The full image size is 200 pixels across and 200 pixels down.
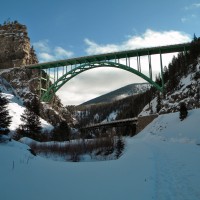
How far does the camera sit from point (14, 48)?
8706 cm

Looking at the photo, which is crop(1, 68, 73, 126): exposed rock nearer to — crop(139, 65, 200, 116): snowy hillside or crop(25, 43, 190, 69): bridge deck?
crop(25, 43, 190, 69): bridge deck

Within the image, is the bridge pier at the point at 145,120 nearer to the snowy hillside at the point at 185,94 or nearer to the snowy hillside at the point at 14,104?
the snowy hillside at the point at 185,94

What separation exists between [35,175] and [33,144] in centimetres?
2777

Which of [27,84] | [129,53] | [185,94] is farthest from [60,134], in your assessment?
[27,84]

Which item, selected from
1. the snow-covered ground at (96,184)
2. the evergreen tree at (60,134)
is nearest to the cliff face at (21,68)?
the evergreen tree at (60,134)

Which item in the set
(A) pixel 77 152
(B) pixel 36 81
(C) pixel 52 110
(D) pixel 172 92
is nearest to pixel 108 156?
(A) pixel 77 152

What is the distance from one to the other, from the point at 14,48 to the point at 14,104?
2855cm

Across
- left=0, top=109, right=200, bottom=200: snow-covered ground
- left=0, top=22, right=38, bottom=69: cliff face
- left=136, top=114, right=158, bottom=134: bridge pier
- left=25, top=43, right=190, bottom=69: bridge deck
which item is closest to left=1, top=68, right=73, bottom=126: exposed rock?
left=0, top=22, right=38, bottom=69: cliff face

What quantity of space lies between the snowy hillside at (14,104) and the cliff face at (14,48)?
10.6m

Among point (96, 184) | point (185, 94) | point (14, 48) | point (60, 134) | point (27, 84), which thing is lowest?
point (96, 184)

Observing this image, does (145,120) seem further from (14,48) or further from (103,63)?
(14,48)

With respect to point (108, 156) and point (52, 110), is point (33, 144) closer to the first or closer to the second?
point (108, 156)

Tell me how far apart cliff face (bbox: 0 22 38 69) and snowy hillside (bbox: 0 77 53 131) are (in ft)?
34.6

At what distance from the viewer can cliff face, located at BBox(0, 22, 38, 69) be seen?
283 feet
